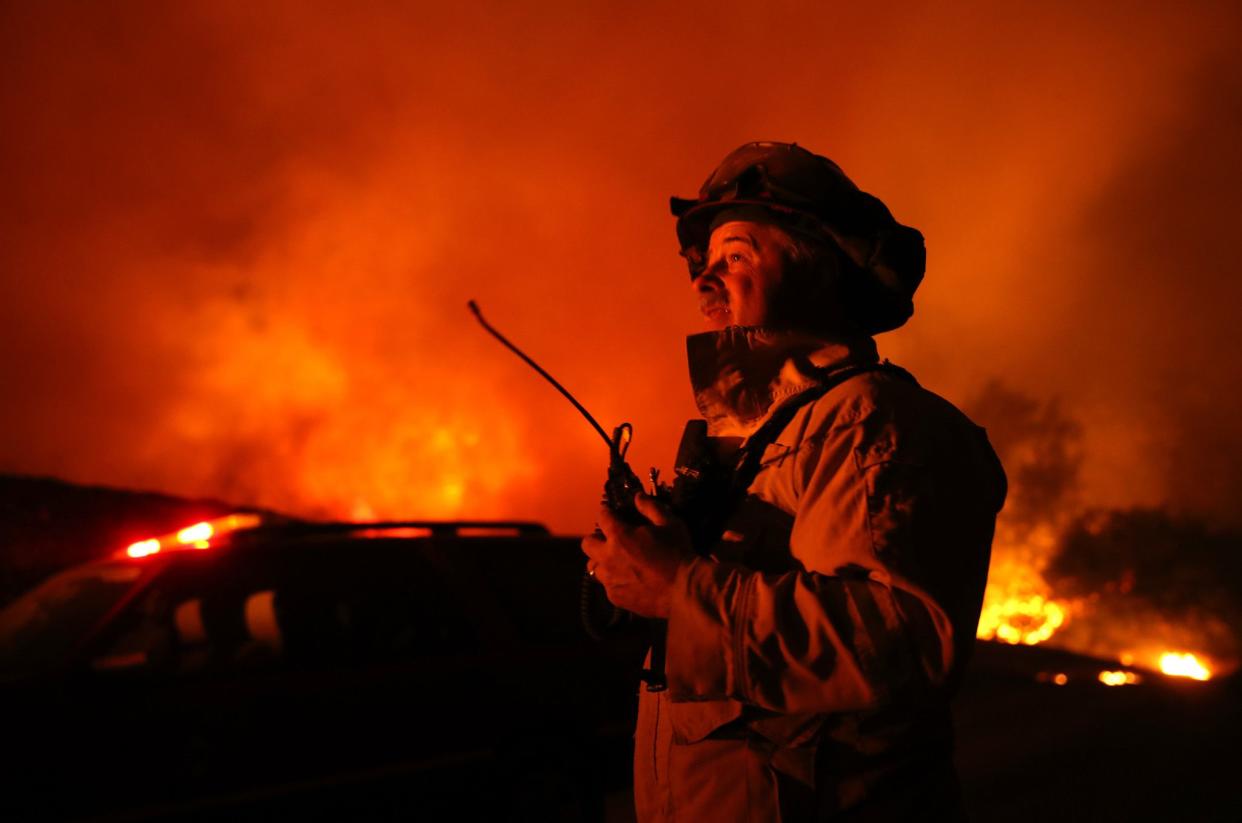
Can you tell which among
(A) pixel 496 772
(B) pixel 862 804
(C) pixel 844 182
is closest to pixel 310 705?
(A) pixel 496 772

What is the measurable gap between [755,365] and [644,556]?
505 mm

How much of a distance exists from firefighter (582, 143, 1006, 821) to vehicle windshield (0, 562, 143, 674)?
260 cm

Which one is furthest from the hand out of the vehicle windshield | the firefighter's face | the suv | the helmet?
the vehicle windshield

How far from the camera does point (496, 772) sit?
3.76m

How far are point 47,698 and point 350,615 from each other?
113cm

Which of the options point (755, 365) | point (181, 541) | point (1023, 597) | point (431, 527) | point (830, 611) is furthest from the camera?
point (1023, 597)

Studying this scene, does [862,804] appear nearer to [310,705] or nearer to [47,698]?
[310,705]

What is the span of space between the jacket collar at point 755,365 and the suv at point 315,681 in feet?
8.29

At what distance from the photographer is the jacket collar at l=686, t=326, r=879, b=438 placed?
1620 mm

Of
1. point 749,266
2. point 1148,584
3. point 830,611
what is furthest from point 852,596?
point 1148,584

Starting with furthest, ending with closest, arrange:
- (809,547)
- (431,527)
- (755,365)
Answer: (431,527) < (755,365) < (809,547)

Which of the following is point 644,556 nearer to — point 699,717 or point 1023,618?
point 699,717

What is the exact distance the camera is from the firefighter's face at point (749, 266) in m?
1.69

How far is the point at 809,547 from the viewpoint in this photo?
1337 millimetres
